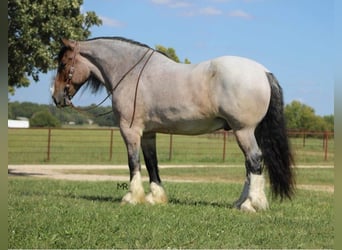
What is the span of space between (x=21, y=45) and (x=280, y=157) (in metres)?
10.4

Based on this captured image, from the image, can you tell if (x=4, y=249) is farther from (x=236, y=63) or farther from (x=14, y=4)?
(x=14, y=4)

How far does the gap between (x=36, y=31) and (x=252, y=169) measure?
10246 mm

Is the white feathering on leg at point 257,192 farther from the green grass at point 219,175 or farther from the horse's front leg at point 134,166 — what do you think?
the green grass at point 219,175

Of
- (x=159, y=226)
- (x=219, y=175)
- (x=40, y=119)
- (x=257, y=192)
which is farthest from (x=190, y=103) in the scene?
(x=40, y=119)

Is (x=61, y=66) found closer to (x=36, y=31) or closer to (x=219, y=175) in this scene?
(x=36, y=31)

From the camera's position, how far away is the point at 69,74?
7.89 meters

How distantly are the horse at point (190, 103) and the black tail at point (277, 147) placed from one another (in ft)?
0.04

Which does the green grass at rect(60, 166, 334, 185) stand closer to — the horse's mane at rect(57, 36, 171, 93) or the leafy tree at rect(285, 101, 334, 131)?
the horse's mane at rect(57, 36, 171, 93)

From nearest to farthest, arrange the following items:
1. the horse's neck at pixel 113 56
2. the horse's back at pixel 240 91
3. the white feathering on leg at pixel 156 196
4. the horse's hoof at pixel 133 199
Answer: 1. the horse's back at pixel 240 91
2. the horse's hoof at pixel 133 199
3. the white feathering on leg at pixel 156 196
4. the horse's neck at pixel 113 56

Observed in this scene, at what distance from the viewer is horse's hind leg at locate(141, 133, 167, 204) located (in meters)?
7.61

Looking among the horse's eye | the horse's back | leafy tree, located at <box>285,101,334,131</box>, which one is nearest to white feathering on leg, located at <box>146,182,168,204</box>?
the horse's back

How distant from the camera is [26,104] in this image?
158 feet

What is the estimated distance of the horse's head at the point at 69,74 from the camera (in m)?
7.89

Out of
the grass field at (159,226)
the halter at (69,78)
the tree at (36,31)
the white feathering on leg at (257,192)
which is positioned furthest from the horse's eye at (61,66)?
the tree at (36,31)
